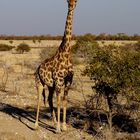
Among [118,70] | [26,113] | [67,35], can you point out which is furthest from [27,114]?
[118,70]

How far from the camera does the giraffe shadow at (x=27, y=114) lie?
12.6 metres

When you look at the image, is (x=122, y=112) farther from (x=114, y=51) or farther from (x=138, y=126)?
(x=114, y=51)

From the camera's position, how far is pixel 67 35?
11992 mm

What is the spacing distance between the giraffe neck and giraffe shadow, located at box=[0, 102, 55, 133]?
6.24 ft

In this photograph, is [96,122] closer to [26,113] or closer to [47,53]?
[26,113]

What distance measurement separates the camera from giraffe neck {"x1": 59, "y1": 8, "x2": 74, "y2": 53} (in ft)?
39.2

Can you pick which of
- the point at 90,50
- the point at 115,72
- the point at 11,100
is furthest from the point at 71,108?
the point at 115,72

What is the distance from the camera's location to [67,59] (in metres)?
11.9

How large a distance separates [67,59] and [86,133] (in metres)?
1.77

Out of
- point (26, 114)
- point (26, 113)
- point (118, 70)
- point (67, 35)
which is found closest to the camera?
point (118, 70)

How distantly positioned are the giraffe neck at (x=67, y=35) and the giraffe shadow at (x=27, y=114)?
1.90 metres

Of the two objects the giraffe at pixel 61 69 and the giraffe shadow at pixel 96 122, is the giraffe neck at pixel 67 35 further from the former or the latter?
the giraffe shadow at pixel 96 122

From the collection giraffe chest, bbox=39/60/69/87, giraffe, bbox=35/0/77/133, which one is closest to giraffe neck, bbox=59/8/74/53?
giraffe, bbox=35/0/77/133

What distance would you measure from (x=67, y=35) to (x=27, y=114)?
9.86 feet
